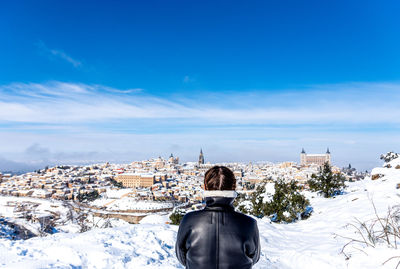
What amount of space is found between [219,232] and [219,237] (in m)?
0.03

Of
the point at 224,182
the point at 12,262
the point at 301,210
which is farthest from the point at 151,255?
the point at 301,210

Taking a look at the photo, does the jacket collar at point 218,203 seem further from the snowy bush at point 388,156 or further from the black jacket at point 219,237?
the snowy bush at point 388,156

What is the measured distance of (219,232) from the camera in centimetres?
147

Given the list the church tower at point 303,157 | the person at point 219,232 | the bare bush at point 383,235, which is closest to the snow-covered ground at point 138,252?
the bare bush at point 383,235

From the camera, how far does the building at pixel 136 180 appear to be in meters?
95.8

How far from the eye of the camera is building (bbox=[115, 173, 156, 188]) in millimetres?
95812

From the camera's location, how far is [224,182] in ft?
5.05

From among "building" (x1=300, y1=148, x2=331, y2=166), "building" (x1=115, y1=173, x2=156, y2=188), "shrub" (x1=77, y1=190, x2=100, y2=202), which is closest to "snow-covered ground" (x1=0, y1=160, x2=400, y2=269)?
"shrub" (x1=77, y1=190, x2=100, y2=202)

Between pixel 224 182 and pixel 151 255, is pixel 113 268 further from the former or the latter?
pixel 224 182

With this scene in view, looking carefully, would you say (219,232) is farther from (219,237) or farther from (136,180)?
(136,180)

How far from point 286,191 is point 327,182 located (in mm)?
4206

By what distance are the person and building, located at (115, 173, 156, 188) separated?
319ft

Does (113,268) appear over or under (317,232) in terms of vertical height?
over

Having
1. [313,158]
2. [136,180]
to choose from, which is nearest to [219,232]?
[136,180]
